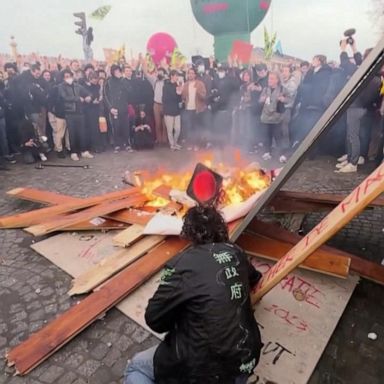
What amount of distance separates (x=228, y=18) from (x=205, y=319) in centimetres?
1661

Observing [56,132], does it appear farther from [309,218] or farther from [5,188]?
[309,218]

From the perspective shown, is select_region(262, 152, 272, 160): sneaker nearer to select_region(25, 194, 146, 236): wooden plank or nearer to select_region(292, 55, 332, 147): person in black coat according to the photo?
select_region(292, 55, 332, 147): person in black coat

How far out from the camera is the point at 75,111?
9.17m


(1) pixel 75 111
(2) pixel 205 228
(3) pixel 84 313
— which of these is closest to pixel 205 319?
(2) pixel 205 228

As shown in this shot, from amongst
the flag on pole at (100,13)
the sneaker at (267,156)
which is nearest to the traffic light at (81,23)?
the flag on pole at (100,13)

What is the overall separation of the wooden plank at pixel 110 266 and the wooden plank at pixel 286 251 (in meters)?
1.06

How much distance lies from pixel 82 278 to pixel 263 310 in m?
1.88

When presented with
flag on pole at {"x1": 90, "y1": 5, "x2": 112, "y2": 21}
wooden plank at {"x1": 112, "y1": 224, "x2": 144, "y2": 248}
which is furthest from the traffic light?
wooden plank at {"x1": 112, "y1": 224, "x2": 144, "y2": 248}

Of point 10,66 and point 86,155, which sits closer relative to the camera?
point 10,66

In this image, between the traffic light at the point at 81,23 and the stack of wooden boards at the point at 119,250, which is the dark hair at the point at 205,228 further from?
the traffic light at the point at 81,23

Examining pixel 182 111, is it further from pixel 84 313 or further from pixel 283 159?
pixel 84 313

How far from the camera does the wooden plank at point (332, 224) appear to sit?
2080 mm

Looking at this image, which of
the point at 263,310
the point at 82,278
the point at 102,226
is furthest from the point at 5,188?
the point at 263,310

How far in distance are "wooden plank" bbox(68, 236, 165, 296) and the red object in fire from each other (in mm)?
733
